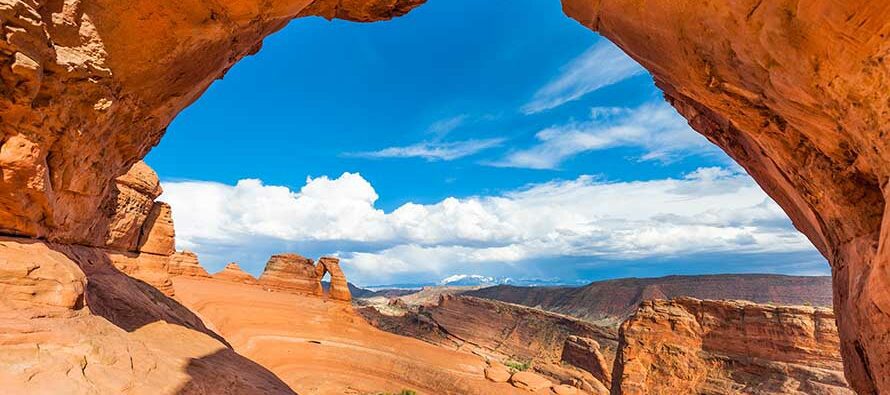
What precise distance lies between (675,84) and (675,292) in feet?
274

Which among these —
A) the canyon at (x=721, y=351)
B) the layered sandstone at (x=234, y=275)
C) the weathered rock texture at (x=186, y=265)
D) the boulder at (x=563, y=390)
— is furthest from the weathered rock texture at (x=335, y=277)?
the boulder at (x=563, y=390)

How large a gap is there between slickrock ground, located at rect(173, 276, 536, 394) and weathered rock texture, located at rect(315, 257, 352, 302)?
161 inches

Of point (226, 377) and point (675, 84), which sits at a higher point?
point (675, 84)

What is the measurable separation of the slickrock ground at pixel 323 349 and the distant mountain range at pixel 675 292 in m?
54.3

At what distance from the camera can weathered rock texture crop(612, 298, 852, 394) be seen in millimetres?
22781

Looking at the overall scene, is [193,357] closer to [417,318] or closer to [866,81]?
[866,81]

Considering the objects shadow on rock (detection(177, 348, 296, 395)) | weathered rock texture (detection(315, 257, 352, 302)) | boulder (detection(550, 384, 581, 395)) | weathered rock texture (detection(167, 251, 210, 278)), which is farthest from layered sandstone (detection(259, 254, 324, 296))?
shadow on rock (detection(177, 348, 296, 395))

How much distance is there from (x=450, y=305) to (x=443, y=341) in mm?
7734

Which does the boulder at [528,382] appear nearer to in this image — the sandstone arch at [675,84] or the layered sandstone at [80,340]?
the sandstone arch at [675,84]

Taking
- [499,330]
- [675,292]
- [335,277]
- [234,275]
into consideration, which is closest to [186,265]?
[234,275]

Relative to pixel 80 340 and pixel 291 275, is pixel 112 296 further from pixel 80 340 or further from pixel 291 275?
pixel 291 275

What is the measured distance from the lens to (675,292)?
77312 mm

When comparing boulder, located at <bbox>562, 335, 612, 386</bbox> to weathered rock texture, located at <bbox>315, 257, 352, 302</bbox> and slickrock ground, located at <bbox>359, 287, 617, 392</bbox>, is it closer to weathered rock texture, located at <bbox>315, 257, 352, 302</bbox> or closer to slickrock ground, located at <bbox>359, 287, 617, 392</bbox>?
slickrock ground, located at <bbox>359, 287, 617, 392</bbox>

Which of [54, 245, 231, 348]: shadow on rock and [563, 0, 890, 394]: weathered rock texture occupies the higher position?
[563, 0, 890, 394]: weathered rock texture
